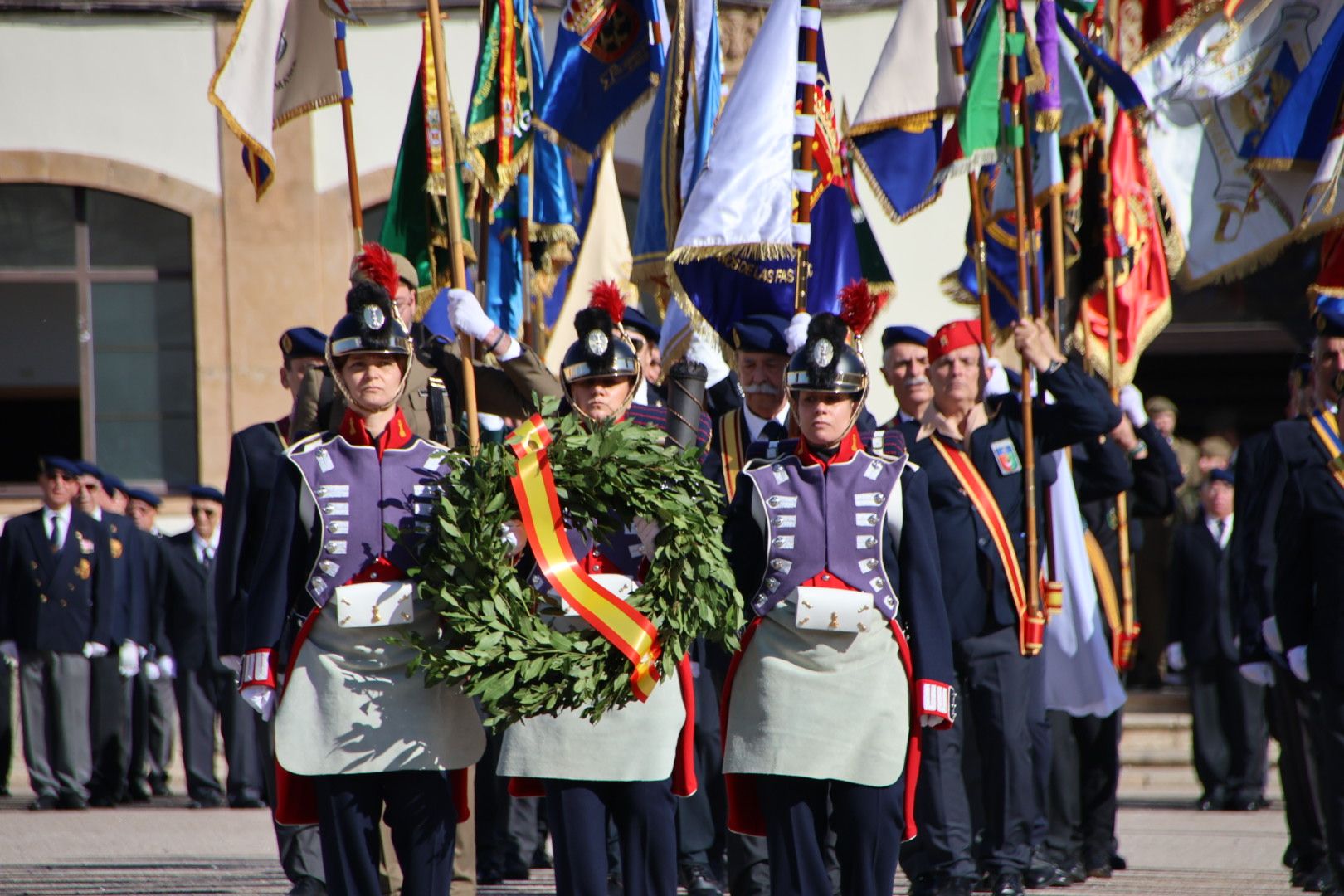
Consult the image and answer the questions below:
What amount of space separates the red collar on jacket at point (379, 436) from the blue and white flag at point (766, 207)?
7.93 feet

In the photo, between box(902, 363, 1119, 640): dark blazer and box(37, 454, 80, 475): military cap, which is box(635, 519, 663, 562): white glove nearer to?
box(902, 363, 1119, 640): dark blazer

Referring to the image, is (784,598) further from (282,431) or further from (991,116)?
(991,116)

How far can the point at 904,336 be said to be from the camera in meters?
8.09


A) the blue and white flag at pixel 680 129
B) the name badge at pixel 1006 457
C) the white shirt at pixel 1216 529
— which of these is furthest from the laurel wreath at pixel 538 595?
the white shirt at pixel 1216 529

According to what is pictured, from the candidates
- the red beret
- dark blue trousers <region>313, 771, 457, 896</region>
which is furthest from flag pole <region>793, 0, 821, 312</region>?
dark blue trousers <region>313, 771, 457, 896</region>

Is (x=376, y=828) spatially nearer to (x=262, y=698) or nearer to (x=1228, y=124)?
(x=262, y=698)

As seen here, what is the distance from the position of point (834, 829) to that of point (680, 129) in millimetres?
4212

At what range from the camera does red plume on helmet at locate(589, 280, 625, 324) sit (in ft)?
20.3

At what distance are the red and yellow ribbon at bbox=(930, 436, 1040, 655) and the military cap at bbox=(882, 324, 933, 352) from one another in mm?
540

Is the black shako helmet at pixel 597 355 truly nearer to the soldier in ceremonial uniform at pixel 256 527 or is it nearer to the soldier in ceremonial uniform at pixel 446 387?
the soldier in ceremonial uniform at pixel 446 387

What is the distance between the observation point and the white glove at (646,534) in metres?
5.67

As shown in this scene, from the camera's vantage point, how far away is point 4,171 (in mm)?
14000

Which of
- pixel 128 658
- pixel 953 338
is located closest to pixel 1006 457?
pixel 953 338

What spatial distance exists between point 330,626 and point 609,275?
17.9 ft
